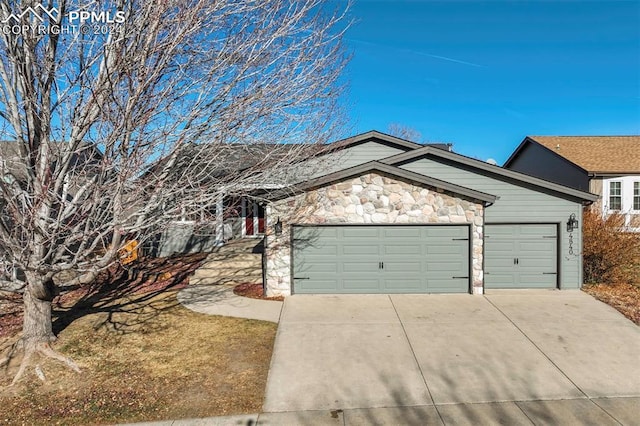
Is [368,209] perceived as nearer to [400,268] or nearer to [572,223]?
[400,268]

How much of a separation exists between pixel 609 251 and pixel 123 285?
14.3 m

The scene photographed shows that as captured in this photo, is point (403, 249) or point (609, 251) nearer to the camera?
point (403, 249)

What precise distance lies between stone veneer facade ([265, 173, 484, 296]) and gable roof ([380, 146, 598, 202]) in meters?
1.23

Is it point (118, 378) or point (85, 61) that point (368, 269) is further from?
point (85, 61)

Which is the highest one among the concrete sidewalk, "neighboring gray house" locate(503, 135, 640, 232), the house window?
"neighboring gray house" locate(503, 135, 640, 232)

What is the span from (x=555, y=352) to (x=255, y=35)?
781 centimetres

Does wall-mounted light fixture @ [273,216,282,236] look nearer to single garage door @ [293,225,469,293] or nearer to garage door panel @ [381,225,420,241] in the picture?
single garage door @ [293,225,469,293]

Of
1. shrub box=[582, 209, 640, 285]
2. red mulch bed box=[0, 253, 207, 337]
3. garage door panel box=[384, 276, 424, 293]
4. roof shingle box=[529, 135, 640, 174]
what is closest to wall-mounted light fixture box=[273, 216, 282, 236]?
garage door panel box=[384, 276, 424, 293]

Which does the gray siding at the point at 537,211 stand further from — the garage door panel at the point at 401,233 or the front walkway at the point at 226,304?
the front walkway at the point at 226,304

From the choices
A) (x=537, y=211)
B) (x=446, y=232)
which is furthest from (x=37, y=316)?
(x=537, y=211)

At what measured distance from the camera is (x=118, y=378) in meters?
5.55

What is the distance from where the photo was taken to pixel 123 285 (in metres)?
10.7

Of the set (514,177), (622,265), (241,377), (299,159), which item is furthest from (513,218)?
(241,377)

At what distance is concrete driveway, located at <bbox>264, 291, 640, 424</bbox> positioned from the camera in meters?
4.96
